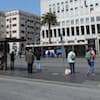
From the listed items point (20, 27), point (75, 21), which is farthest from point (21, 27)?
point (75, 21)

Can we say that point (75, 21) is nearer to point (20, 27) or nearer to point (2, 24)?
point (20, 27)

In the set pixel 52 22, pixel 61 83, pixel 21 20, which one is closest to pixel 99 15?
pixel 52 22

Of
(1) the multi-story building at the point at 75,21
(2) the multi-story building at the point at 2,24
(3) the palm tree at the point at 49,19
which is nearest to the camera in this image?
(1) the multi-story building at the point at 75,21

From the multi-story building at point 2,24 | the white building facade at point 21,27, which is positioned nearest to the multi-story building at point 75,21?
the white building facade at point 21,27

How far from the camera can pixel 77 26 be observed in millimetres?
90250

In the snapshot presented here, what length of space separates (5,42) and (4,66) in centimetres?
226

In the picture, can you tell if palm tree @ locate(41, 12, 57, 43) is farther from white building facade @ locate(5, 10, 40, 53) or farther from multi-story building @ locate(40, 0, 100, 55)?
white building facade @ locate(5, 10, 40, 53)

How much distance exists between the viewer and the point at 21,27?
124m

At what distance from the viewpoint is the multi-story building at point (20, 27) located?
400 ft

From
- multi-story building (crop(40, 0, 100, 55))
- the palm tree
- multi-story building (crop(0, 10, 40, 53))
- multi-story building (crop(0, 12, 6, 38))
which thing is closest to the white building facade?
multi-story building (crop(0, 10, 40, 53))

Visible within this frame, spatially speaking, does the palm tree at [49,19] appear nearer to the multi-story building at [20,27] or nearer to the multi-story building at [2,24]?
the multi-story building at [20,27]

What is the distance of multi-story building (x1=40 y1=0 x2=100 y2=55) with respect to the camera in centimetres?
8500

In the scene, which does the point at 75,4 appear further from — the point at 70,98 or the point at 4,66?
the point at 70,98

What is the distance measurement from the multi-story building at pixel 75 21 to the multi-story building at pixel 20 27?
22.1m
